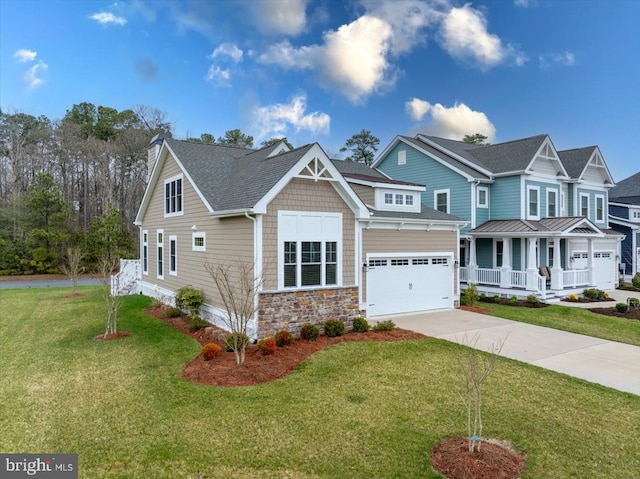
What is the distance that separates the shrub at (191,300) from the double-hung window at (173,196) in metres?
3.41

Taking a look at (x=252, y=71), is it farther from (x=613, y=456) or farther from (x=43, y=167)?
(x=43, y=167)

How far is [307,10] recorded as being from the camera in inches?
699

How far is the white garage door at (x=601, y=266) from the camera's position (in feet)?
67.4

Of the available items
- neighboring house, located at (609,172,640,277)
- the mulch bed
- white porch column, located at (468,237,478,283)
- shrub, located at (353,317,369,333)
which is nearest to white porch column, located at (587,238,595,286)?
white porch column, located at (468,237,478,283)

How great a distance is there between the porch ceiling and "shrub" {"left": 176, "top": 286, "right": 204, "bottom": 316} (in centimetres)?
1325

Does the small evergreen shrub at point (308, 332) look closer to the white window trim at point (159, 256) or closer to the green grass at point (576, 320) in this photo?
the green grass at point (576, 320)

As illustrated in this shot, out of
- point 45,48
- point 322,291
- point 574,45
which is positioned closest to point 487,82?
point 574,45

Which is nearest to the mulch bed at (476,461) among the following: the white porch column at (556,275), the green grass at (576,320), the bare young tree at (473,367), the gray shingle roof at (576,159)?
the bare young tree at (473,367)

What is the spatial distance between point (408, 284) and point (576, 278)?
1057 cm

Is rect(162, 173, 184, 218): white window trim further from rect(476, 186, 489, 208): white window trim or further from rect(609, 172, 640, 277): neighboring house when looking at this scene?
rect(609, 172, 640, 277): neighboring house

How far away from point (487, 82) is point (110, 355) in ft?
75.9

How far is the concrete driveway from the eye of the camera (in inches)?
317

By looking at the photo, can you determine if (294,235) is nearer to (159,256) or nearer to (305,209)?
(305,209)

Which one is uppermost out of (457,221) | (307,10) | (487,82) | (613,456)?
(307,10)
